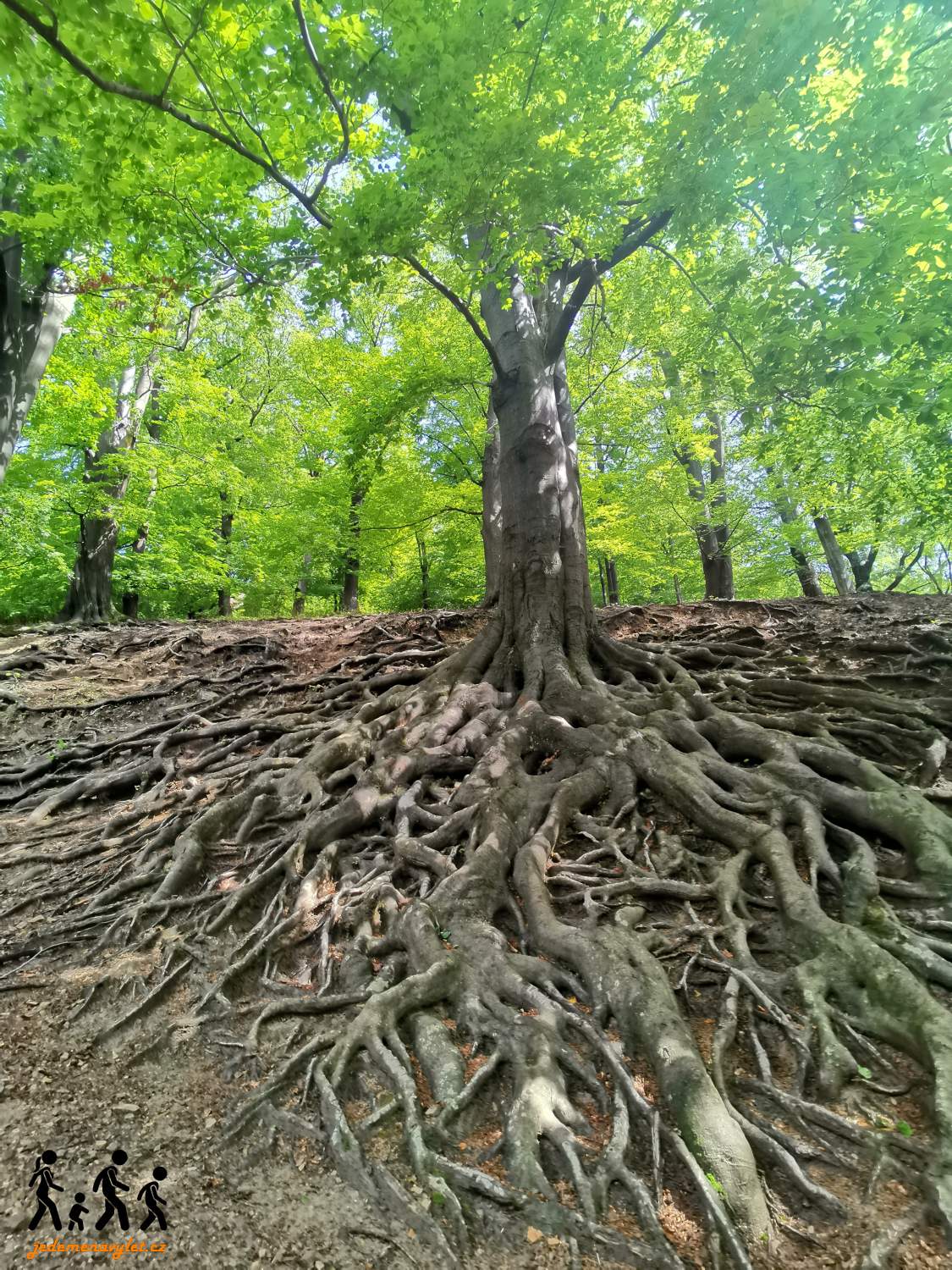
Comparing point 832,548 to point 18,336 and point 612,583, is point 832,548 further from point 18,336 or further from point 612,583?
point 18,336

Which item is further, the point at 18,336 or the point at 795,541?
the point at 795,541

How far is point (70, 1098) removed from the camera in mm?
2994

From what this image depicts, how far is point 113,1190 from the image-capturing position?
8.16 feet

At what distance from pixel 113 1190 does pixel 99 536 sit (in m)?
13.9

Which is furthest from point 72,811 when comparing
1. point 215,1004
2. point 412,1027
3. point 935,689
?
point 935,689

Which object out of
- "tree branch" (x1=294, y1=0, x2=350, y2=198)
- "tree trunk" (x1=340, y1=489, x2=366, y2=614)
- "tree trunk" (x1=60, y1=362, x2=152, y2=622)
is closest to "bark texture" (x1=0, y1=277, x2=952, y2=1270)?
"tree branch" (x1=294, y1=0, x2=350, y2=198)

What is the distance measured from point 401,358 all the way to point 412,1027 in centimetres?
1237

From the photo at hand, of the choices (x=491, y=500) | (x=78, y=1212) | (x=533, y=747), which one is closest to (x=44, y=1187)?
(x=78, y=1212)

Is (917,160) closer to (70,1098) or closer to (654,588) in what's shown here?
(70,1098)

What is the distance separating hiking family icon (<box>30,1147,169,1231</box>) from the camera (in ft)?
7.75

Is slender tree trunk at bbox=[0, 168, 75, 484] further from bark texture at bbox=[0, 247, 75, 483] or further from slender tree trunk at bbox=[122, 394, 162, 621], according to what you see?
slender tree trunk at bbox=[122, 394, 162, 621]

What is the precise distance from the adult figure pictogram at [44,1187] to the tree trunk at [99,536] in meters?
12.8

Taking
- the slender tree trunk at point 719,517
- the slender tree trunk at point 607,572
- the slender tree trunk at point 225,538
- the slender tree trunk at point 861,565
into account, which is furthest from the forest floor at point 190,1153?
the slender tree trunk at point 861,565

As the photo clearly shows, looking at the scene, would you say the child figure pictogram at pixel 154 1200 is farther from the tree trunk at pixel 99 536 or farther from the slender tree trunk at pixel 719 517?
the slender tree trunk at pixel 719 517
